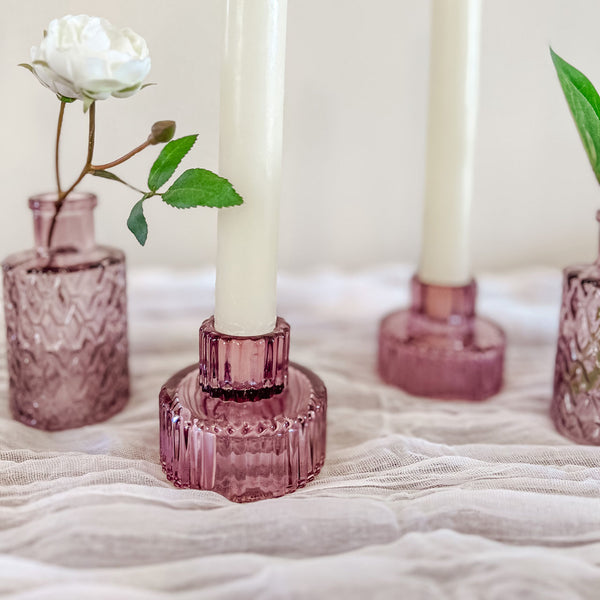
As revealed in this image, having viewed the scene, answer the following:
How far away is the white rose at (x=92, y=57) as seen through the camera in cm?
40

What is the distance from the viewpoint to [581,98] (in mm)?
473

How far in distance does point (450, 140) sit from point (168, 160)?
0.28 metres

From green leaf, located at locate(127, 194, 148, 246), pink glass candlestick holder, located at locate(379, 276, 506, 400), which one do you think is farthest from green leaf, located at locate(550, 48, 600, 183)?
green leaf, located at locate(127, 194, 148, 246)

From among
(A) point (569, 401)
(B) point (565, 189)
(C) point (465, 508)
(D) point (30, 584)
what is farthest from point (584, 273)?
(D) point (30, 584)

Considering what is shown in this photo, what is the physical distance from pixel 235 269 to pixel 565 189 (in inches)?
22.3

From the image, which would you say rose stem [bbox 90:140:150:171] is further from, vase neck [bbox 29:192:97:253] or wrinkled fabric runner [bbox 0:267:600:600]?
wrinkled fabric runner [bbox 0:267:600:600]

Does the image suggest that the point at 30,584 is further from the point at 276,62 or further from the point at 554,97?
the point at 554,97

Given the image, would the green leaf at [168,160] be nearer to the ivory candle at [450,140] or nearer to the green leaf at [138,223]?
the green leaf at [138,223]

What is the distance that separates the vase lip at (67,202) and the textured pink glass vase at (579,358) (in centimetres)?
40

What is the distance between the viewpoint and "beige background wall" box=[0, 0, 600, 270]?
71cm

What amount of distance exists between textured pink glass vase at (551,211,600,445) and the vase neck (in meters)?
0.40

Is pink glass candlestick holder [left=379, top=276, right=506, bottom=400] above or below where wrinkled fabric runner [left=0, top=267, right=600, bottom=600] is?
above

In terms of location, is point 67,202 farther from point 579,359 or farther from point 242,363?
point 579,359

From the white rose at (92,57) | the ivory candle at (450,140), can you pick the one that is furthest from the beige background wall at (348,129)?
the white rose at (92,57)
